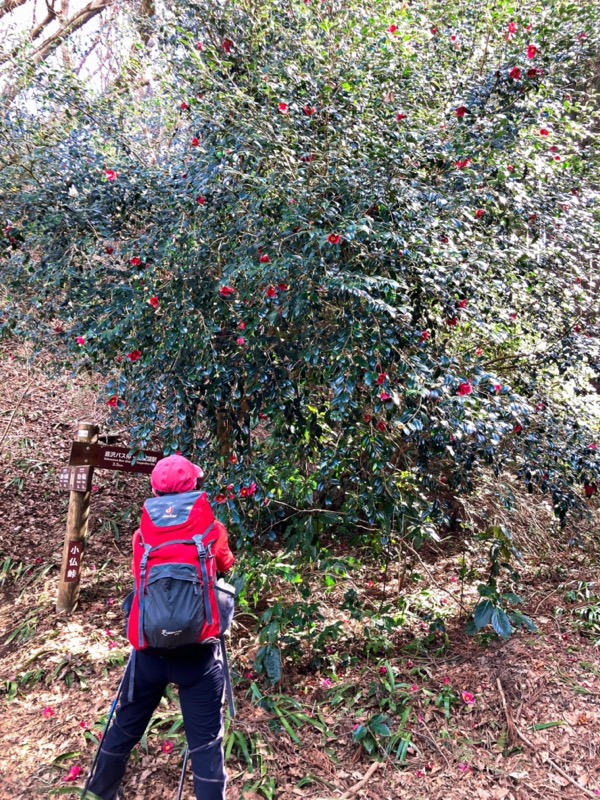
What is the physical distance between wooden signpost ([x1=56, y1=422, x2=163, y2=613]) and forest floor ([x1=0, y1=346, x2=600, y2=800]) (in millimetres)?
250

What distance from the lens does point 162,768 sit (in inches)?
124

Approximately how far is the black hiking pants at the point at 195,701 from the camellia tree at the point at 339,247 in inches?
42.0

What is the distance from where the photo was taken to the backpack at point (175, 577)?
91.5 inches

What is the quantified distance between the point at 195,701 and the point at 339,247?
226 cm

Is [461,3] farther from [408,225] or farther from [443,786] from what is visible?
[443,786]

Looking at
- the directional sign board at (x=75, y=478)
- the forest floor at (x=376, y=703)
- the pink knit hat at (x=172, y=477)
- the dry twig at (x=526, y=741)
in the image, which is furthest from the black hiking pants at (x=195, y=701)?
the directional sign board at (x=75, y=478)

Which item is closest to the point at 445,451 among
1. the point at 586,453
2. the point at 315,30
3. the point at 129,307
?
the point at 586,453

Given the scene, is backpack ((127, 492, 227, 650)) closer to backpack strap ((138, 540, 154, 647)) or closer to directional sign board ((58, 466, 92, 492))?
backpack strap ((138, 540, 154, 647))

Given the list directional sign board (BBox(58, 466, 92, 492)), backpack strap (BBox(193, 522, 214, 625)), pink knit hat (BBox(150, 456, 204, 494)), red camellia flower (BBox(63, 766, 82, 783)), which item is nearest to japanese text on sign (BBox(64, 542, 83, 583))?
directional sign board (BBox(58, 466, 92, 492))

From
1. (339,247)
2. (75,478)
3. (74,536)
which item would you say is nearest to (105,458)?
(75,478)

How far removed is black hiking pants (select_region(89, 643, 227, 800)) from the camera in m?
2.48

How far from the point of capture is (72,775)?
3062 mm

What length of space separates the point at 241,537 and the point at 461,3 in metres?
3.84

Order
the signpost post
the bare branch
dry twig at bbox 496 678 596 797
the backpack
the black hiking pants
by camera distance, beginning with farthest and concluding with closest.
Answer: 1. the bare branch
2. the signpost post
3. dry twig at bbox 496 678 596 797
4. the black hiking pants
5. the backpack
